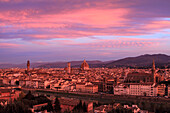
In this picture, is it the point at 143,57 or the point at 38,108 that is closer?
the point at 38,108

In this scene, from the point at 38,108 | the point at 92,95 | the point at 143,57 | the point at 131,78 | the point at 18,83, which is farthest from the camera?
the point at 143,57

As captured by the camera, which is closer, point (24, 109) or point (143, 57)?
point (24, 109)

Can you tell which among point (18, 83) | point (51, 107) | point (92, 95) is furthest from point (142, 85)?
point (18, 83)

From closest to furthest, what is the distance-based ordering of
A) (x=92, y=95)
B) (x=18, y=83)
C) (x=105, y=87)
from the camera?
(x=92, y=95), (x=105, y=87), (x=18, y=83)

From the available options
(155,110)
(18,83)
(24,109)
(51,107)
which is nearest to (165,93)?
(155,110)

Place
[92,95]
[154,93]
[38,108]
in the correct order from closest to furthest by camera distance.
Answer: [38,108] → [154,93] → [92,95]

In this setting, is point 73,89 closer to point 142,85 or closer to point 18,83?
point 142,85

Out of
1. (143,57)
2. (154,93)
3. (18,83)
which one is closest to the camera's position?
(154,93)

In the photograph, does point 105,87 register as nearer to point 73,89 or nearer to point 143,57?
point 73,89
